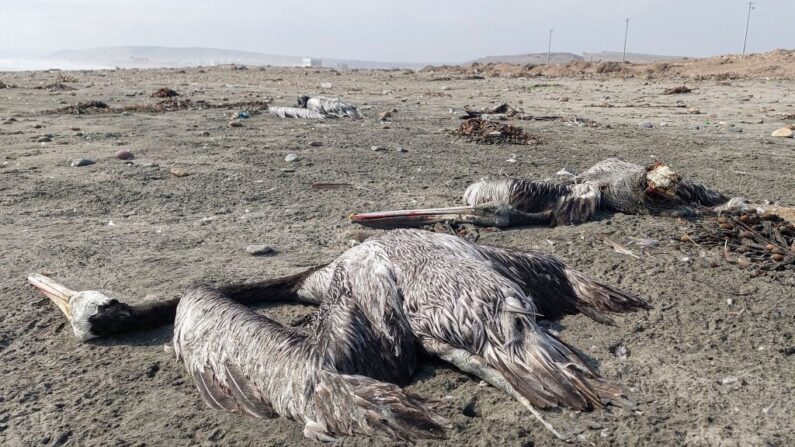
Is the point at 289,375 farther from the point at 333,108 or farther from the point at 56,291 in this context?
the point at 333,108

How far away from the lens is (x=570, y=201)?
564cm

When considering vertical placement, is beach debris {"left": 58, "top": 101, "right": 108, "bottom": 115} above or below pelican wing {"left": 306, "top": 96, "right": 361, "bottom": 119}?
below

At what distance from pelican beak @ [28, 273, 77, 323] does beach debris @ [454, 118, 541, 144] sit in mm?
7000

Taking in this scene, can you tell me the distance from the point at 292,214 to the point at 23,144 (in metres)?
6.03

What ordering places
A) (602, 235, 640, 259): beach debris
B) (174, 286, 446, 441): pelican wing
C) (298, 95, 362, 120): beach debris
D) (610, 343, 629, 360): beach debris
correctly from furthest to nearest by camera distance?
(298, 95, 362, 120): beach debris < (602, 235, 640, 259): beach debris < (610, 343, 629, 360): beach debris < (174, 286, 446, 441): pelican wing

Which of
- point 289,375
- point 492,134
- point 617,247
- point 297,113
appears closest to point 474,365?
point 289,375

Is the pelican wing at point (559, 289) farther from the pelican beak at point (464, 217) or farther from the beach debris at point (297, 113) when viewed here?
the beach debris at point (297, 113)

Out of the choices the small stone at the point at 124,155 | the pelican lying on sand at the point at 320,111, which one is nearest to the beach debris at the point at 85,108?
the pelican lying on sand at the point at 320,111

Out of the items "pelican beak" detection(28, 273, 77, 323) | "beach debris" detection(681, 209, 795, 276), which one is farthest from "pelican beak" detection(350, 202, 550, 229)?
"pelican beak" detection(28, 273, 77, 323)

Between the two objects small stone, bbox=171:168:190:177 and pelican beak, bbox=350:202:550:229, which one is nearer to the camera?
pelican beak, bbox=350:202:550:229

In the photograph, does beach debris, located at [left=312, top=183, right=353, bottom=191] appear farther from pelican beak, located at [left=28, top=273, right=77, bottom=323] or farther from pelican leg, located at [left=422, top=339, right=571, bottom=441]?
pelican leg, located at [left=422, top=339, right=571, bottom=441]

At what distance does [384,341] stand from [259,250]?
2.25 metres

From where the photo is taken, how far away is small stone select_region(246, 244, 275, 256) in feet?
16.8

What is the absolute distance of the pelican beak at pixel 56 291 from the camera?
12.8 ft
